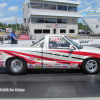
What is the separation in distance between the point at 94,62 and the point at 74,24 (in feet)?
109

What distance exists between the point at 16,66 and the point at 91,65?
314 centimetres

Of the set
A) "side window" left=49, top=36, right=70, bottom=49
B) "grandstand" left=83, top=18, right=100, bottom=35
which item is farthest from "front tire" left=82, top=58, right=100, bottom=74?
"grandstand" left=83, top=18, right=100, bottom=35

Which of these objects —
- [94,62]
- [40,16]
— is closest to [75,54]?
[94,62]

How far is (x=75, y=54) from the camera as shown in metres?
5.32

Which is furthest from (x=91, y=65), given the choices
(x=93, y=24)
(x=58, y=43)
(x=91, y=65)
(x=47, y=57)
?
(x=93, y=24)

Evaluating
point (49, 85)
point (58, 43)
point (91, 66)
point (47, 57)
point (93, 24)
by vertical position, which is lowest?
point (49, 85)

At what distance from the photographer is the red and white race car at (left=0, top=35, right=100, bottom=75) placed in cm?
530

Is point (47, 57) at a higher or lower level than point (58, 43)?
lower

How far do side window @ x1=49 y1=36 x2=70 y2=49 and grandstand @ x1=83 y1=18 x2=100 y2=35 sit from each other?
3646 centimetres

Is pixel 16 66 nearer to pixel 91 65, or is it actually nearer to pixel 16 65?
pixel 16 65

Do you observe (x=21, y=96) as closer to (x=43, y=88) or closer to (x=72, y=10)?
(x=43, y=88)

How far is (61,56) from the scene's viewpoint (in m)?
5.31

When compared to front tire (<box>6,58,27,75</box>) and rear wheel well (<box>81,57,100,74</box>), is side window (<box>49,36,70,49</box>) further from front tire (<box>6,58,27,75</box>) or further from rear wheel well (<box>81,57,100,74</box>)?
front tire (<box>6,58,27,75</box>)

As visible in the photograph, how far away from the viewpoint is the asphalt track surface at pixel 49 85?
3.84 m
